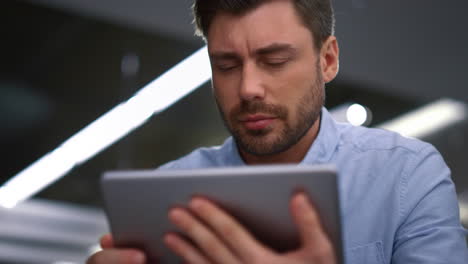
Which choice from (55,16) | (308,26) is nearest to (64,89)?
(55,16)

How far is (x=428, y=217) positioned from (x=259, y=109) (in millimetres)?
449

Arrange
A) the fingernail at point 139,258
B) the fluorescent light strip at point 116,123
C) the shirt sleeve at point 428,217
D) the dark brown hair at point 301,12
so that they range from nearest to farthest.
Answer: the fingernail at point 139,258, the shirt sleeve at point 428,217, the dark brown hair at point 301,12, the fluorescent light strip at point 116,123

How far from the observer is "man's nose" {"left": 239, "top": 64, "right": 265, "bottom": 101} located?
138 centimetres

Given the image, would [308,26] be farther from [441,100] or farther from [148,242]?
[441,100]

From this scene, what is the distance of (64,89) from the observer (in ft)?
15.3

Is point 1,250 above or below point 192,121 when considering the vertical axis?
above

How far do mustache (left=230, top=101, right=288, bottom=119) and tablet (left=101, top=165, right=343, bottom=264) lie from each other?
494 millimetres

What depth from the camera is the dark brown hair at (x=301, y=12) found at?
1489mm

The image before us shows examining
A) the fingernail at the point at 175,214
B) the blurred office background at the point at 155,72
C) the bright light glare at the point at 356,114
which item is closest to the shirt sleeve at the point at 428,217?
the fingernail at the point at 175,214

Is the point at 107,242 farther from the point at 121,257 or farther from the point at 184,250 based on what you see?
the point at 184,250

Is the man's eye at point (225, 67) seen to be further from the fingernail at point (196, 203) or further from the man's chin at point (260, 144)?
the fingernail at point (196, 203)

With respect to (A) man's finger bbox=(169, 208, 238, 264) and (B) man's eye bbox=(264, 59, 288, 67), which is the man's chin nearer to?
(B) man's eye bbox=(264, 59, 288, 67)

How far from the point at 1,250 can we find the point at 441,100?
8.22 metres

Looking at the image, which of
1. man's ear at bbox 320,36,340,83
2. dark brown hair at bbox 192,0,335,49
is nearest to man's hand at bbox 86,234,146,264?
dark brown hair at bbox 192,0,335,49
